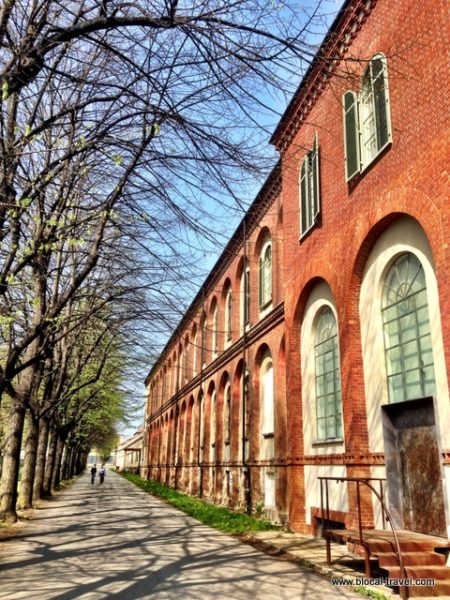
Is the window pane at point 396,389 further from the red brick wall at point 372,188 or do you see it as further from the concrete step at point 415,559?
the concrete step at point 415,559

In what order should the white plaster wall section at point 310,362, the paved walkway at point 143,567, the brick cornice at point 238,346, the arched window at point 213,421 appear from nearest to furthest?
the paved walkway at point 143,567 → the white plaster wall section at point 310,362 → the brick cornice at point 238,346 → the arched window at point 213,421

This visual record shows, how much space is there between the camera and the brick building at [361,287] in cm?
827

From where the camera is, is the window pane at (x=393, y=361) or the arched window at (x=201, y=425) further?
the arched window at (x=201, y=425)

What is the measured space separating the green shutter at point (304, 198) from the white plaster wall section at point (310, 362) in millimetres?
1812

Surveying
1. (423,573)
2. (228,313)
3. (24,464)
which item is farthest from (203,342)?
(423,573)

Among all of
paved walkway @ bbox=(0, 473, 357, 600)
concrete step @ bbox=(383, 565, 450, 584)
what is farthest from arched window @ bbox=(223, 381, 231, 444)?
concrete step @ bbox=(383, 565, 450, 584)

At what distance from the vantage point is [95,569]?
8.64 metres

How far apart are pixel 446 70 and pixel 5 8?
6.31m

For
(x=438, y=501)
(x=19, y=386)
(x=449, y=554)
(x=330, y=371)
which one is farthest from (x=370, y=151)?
(x=19, y=386)

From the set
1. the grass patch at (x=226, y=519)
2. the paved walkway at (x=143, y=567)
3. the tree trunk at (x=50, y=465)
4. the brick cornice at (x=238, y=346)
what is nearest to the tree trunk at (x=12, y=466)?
the paved walkway at (x=143, y=567)

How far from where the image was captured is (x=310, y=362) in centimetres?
1329

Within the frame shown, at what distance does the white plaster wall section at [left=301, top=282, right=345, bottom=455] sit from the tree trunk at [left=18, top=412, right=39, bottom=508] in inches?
428

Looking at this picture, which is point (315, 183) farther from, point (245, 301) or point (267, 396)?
point (245, 301)

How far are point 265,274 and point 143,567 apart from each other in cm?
1165
